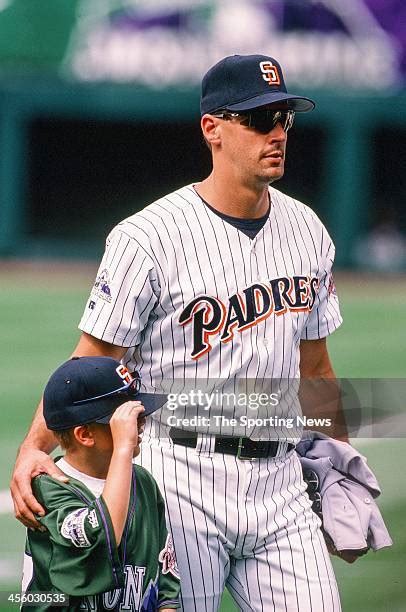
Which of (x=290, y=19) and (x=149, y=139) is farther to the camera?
(x=149, y=139)

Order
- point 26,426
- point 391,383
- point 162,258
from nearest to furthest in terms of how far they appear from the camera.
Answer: point 162,258 < point 391,383 < point 26,426

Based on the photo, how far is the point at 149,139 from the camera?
24.8 meters

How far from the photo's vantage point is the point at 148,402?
3.62 metres

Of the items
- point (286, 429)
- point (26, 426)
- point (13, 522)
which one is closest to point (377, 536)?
point (286, 429)

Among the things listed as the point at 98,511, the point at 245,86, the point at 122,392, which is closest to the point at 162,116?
the point at 245,86

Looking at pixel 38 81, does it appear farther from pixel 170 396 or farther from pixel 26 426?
pixel 170 396

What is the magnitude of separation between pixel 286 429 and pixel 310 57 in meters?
20.1

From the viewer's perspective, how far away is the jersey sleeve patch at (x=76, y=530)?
3297mm

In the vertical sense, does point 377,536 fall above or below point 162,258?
below

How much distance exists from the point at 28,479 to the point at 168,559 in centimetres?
45

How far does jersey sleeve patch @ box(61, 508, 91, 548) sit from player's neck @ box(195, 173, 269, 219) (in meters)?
1.13

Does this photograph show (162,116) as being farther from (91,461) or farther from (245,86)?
(91,461)

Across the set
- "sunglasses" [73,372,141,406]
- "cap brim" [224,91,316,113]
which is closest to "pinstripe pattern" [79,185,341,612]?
"sunglasses" [73,372,141,406]

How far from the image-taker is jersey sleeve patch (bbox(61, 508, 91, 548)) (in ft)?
10.8
